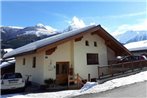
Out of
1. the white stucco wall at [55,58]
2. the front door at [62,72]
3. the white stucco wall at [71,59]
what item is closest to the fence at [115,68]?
the white stucco wall at [71,59]

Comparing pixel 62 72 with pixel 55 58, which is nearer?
pixel 55 58

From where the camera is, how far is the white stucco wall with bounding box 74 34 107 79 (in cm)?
2372

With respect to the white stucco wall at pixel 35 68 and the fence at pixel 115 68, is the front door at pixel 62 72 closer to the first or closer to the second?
the white stucco wall at pixel 35 68

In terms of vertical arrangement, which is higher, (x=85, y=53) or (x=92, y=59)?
(x=85, y=53)

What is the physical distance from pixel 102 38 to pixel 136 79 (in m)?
7.59

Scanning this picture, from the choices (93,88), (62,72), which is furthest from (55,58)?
(93,88)

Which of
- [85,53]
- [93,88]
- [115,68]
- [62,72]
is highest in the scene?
[85,53]

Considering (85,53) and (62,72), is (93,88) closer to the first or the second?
(62,72)

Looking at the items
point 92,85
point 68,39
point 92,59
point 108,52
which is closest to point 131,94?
point 92,85

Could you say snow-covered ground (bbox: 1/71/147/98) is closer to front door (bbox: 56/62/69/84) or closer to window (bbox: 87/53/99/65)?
front door (bbox: 56/62/69/84)

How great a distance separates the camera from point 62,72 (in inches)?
911

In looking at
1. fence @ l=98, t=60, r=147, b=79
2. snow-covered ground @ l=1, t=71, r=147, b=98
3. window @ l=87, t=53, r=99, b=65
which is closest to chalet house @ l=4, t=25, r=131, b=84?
window @ l=87, t=53, r=99, b=65

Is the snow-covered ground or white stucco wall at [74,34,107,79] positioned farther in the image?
white stucco wall at [74,34,107,79]

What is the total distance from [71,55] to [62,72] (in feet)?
6.04
